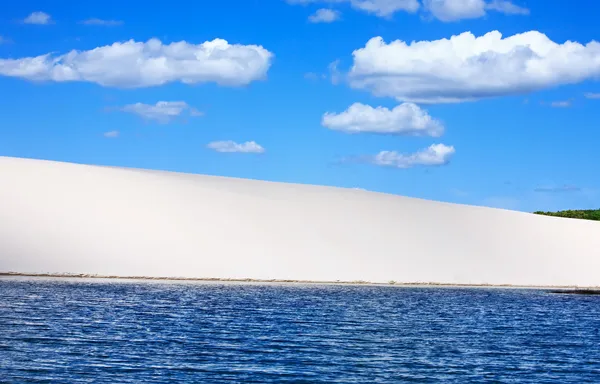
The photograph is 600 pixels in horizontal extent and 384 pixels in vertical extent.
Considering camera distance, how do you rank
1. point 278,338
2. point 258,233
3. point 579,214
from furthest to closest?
point 579,214 < point 258,233 < point 278,338

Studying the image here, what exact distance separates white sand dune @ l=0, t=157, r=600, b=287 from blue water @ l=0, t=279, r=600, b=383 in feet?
55.1

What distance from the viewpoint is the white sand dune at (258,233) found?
7750 centimetres

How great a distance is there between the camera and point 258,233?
8700 centimetres

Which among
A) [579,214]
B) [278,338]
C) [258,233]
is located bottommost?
[278,338]

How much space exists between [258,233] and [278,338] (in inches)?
2021

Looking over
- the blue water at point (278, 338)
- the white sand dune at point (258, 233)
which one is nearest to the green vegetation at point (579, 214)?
the white sand dune at point (258, 233)

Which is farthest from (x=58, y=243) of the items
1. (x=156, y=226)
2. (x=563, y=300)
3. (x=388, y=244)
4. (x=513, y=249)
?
(x=513, y=249)

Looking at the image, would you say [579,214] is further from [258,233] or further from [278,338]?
[278,338]

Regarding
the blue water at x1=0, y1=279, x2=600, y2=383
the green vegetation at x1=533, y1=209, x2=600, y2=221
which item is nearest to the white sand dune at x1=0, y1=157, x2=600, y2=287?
the blue water at x1=0, y1=279, x2=600, y2=383

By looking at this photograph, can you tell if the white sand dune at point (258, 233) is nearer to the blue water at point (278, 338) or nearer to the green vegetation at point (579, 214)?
the blue water at point (278, 338)

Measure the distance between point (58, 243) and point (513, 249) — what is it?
43.7 m

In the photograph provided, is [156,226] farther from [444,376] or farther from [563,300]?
[444,376]

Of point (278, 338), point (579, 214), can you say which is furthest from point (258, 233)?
point (579, 214)

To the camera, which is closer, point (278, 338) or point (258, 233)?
point (278, 338)
